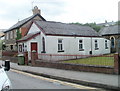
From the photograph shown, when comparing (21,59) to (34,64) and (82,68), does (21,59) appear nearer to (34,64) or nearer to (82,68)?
(34,64)

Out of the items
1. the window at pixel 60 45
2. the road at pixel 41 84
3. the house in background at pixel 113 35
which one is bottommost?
the road at pixel 41 84

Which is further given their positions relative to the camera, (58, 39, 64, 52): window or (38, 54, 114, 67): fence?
(58, 39, 64, 52): window

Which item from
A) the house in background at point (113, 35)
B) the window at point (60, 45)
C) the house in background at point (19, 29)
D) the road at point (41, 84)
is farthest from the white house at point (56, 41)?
the road at point (41, 84)

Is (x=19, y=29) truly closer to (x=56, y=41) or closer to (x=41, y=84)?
(x=56, y=41)

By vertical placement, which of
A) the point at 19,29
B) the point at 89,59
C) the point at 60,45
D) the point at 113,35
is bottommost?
A: the point at 89,59

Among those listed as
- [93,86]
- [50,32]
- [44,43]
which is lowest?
[93,86]

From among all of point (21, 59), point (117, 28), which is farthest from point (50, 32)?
point (117, 28)

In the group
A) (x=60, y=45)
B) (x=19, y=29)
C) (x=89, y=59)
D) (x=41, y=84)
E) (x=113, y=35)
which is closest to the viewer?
(x=41, y=84)

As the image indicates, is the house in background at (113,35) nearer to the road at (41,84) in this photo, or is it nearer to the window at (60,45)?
the window at (60,45)

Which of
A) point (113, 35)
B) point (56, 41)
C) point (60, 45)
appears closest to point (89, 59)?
point (56, 41)

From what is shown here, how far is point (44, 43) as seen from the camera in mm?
21859

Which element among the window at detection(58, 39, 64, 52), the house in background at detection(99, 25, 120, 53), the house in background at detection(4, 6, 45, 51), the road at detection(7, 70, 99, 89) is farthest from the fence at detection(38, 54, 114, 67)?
the house in background at detection(99, 25, 120, 53)

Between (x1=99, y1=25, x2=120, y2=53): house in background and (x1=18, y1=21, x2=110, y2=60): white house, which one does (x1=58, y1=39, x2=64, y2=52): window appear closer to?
(x1=18, y1=21, x2=110, y2=60): white house

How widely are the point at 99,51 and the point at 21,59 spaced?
1381cm
